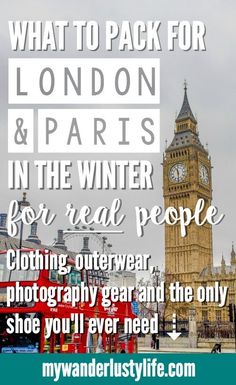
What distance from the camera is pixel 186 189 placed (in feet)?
285

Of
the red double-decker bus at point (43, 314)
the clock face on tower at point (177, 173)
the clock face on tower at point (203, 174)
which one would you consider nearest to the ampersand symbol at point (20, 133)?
the red double-decker bus at point (43, 314)

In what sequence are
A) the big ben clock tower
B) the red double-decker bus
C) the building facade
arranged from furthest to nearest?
the big ben clock tower < the building facade < the red double-decker bus

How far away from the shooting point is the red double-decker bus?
12.6 metres

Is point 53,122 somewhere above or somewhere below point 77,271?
above

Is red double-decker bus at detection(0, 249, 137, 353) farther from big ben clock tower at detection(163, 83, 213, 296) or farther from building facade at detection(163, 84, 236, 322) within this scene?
big ben clock tower at detection(163, 83, 213, 296)

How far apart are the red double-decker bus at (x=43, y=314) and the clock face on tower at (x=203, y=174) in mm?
73074

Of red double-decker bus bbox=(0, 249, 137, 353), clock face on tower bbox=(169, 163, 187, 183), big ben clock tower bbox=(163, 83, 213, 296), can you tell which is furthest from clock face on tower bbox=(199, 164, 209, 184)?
red double-decker bus bbox=(0, 249, 137, 353)

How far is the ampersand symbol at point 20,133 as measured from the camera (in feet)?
39.7

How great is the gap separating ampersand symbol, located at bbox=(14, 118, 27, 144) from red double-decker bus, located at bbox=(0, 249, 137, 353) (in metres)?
2.31

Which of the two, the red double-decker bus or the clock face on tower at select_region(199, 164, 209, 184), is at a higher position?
the clock face on tower at select_region(199, 164, 209, 184)

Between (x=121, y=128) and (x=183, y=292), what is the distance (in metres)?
3.62

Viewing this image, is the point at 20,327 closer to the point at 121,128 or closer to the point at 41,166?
the point at 41,166

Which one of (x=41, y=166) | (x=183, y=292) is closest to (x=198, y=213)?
(x=183, y=292)

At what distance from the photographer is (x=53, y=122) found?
12219 mm
